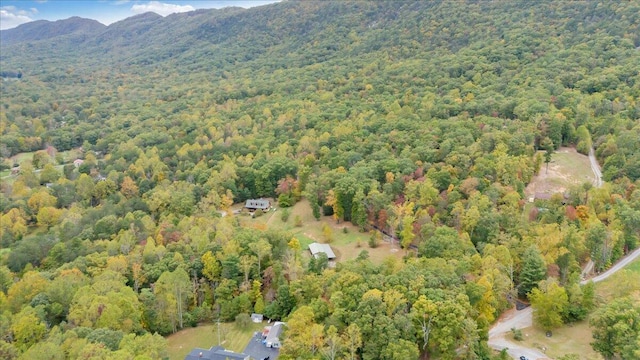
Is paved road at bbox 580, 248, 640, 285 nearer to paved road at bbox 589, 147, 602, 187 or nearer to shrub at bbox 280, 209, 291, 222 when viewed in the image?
paved road at bbox 589, 147, 602, 187

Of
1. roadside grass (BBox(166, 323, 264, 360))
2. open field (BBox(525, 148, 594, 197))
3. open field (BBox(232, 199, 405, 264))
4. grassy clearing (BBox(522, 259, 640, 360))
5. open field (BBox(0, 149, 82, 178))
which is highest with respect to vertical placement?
open field (BBox(525, 148, 594, 197))

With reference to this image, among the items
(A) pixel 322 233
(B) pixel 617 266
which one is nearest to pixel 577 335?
(B) pixel 617 266

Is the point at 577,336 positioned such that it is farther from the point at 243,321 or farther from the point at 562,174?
the point at 562,174

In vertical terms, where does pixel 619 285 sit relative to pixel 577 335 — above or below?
above

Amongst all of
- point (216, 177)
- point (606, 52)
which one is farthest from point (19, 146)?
point (606, 52)

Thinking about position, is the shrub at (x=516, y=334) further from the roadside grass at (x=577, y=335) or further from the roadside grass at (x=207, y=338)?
the roadside grass at (x=207, y=338)

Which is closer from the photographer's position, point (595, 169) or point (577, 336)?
point (577, 336)

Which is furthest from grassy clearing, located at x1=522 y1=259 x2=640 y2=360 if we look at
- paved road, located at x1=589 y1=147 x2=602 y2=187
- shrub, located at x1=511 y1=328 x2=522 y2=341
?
paved road, located at x1=589 y1=147 x2=602 y2=187
